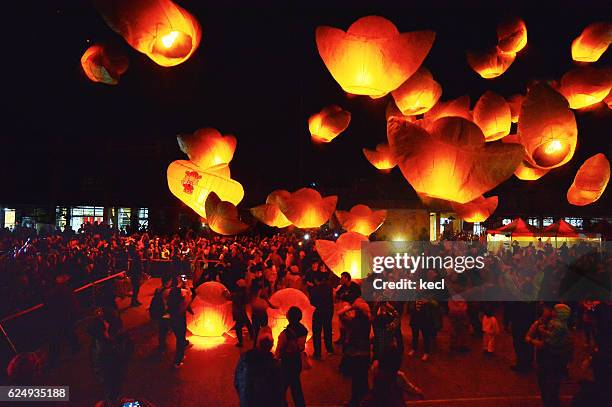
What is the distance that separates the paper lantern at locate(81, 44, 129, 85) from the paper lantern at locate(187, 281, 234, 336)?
3.56 metres

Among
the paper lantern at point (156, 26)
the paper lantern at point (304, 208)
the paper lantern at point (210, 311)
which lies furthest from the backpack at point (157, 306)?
the paper lantern at point (156, 26)

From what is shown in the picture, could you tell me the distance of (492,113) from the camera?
17.5ft

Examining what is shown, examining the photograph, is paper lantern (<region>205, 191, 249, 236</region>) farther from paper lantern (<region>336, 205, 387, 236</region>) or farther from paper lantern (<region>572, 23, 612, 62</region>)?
paper lantern (<region>572, 23, 612, 62</region>)

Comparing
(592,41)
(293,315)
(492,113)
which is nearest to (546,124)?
(492,113)

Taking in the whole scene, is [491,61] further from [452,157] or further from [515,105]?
[452,157]

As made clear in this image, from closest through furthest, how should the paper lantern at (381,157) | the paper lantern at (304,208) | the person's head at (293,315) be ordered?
the person's head at (293,315)
the paper lantern at (304,208)
the paper lantern at (381,157)

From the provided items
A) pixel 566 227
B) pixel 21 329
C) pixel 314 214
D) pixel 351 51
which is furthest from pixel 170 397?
pixel 566 227

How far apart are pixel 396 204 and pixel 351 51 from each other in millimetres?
23127

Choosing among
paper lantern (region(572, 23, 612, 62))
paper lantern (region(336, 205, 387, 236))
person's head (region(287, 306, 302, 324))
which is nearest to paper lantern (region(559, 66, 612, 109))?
paper lantern (region(572, 23, 612, 62))

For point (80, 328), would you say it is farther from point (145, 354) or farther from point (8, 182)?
point (8, 182)

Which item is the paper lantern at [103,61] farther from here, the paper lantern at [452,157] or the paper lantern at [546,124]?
the paper lantern at [546,124]

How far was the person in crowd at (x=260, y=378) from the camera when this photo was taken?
3.67 metres

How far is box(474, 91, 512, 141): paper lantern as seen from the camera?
5328 millimetres

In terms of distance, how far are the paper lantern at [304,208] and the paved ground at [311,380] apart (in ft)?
6.93
